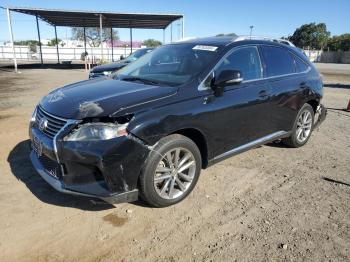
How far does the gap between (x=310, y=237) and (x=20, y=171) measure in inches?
149

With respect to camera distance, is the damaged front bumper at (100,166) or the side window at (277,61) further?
the side window at (277,61)

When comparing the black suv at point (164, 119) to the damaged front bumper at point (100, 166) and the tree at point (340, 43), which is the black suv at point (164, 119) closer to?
the damaged front bumper at point (100, 166)

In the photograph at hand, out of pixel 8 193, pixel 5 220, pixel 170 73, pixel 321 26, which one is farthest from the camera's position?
pixel 321 26

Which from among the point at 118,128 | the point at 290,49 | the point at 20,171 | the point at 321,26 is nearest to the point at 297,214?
the point at 118,128

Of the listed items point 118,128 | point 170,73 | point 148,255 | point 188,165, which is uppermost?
point 170,73

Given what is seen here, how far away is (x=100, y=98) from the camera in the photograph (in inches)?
145

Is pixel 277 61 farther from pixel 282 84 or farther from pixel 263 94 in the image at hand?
pixel 263 94

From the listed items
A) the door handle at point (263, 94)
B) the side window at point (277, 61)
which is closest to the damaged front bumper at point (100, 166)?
the door handle at point (263, 94)

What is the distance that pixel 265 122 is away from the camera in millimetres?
4996

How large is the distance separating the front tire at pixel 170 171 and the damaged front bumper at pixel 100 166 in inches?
5.1

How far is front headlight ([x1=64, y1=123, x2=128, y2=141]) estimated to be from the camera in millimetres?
3267

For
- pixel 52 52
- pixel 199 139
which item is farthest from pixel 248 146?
pixel 52 52

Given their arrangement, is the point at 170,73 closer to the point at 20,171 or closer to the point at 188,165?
the point at 188,165

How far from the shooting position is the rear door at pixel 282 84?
5055mm
